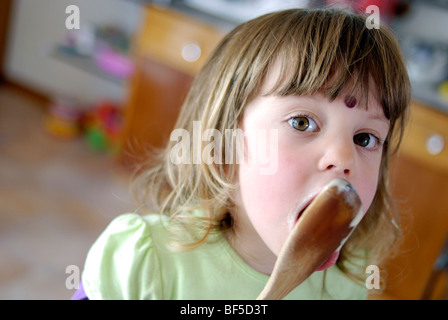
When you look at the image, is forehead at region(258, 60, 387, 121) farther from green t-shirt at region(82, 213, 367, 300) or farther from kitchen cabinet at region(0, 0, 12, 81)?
kitchen cabinet at region(0, 0, 12, 81)

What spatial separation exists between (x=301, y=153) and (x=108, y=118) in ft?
6.60

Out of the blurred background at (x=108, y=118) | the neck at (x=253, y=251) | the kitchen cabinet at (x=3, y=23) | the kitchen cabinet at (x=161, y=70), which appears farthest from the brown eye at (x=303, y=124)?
the kitchen cabinet at (x=3, y=23)

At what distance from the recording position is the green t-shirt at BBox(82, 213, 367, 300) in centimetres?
65

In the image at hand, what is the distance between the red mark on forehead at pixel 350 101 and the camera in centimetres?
56

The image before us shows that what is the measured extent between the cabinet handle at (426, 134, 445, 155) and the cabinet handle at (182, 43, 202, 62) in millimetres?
784

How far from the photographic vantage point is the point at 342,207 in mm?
465

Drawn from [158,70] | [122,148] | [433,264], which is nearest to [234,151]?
[433,264]

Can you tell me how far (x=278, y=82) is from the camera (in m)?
0.59

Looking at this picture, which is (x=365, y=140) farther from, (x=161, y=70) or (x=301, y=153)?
(x=161, y=70)

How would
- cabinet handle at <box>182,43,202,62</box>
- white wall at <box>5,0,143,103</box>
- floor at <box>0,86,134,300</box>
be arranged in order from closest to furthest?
floor at <box>0,86,134,300</box>, cabinet handle at <box>182,43,202,62</box>, white wall at <box>5,0,143,103</box>

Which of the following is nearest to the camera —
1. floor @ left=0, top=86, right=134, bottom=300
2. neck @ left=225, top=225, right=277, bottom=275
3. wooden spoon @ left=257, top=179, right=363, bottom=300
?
wooden spoon @ left=257, top=179, right=363, bottom=300

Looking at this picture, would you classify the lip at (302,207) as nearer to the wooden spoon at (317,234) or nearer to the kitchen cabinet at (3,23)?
the wooden spoon at (317,234)

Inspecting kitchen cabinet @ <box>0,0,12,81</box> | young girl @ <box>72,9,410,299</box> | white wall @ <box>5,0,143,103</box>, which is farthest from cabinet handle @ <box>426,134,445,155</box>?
kitchen cabinet @ <box>0,0,12,81</box>
